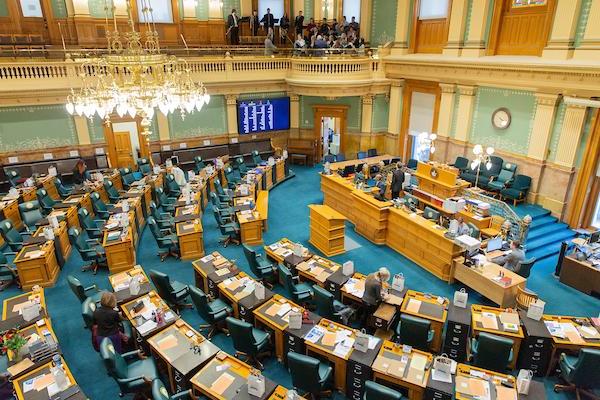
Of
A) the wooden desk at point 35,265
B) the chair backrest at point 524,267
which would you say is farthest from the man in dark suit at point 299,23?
the chair backrest at point 524,267

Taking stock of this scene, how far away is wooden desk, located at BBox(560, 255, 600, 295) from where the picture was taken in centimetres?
937

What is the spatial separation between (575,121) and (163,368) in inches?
482

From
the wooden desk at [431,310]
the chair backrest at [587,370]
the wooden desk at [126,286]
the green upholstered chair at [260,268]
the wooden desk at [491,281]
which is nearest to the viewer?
the chair backrest at [587,370]

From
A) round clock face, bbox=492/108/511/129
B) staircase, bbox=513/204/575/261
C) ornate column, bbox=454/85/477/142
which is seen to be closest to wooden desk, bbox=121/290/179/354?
staircase, bbox=513/204/575/261

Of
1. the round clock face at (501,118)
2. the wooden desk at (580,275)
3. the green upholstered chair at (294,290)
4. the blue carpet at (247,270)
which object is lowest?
the blue carpet at (247,270)

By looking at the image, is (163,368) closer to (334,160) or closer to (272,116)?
(334,160)

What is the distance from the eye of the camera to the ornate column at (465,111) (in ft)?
48.5

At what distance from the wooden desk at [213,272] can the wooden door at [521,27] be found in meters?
11.3

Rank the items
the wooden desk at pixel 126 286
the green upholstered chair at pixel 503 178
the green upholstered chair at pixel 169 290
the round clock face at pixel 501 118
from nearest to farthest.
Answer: the wooden desk at pixel 126 286, the green upholstered chair at pixel 169 290, the green upholstered chair at pixel 503 178, the round clock face at pixel 501 118

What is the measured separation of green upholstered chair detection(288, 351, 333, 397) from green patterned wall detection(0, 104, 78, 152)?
44.6 ft

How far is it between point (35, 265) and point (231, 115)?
10646 mm

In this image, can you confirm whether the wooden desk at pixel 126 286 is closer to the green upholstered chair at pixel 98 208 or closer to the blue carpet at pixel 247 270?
the blue carpet at pixel 247 270

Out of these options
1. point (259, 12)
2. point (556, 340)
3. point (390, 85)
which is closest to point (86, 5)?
point (259, 12)

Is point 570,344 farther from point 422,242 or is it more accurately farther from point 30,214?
point 30,214
